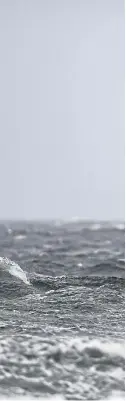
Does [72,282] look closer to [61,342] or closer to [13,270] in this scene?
[13,270]

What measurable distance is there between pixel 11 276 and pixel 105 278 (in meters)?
2.38

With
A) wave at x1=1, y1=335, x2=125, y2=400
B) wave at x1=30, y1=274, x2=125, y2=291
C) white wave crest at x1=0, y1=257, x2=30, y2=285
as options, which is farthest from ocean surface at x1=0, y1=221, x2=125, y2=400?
white wave crest at x1=0, y1=257, x2=30, y2=285

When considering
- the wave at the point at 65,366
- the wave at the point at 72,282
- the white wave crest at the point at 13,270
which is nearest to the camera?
the wave at the point at 65,366

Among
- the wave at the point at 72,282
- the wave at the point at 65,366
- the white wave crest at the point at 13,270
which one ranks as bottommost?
the wave at the point at 65,366

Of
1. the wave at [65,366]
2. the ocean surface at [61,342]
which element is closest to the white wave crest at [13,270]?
the ocean surface at [61,342]

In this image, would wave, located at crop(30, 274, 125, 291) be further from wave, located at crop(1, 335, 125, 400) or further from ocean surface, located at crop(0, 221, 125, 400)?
wave, located at crop(1, 335, 125, 400)

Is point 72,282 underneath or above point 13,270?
underneath

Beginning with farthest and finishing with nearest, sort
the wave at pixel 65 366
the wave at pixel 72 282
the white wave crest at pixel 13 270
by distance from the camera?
the white wave crest at pixel 13 270
the wave at pixel 72 282
the wave at pixel 65 366

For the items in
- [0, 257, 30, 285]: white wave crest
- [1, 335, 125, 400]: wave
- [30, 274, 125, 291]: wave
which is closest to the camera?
[1, 335, 125, 400]: wave

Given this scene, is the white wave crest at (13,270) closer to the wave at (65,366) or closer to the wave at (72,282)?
the wave at (72,282)

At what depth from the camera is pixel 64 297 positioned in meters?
10.8

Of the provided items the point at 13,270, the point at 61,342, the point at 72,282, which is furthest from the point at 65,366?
the point at 13,270

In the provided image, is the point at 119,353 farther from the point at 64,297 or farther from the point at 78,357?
the point at 64,297

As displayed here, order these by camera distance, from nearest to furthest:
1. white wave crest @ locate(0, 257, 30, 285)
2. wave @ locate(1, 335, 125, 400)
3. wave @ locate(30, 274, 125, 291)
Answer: wave @ locate(1, 335, 125, 400) → wave @ locate(30, 274, 125, 291) → white wave crest @ locate(0, 257, 30, 285)
